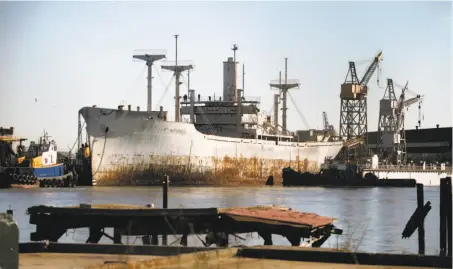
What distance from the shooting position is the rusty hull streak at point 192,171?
65.9 m

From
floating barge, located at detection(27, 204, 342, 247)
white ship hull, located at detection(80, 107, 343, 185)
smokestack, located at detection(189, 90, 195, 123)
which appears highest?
smokestack, located at detection(189, 90, 195, 123)

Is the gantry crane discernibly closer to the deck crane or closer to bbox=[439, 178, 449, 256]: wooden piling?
the deck crane

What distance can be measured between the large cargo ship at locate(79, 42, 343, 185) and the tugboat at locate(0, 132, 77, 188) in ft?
11.6

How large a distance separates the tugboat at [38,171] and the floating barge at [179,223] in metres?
45.9

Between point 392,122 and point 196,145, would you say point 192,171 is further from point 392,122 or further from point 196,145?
point 392,122

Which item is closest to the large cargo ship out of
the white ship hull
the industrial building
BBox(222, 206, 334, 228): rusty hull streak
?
the white ship hull

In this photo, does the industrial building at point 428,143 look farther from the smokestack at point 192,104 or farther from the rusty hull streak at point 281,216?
the rusty hull streak at point 281,216

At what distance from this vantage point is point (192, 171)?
70312mm

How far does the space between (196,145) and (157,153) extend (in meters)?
4.40

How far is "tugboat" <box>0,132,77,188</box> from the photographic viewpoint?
64.8 metres

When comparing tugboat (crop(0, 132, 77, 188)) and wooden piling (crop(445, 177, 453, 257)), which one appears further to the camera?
tugboat (crop(0, 132, 77, 188))

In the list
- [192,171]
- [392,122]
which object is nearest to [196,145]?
[192,171]

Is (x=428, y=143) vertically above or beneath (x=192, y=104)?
beneath

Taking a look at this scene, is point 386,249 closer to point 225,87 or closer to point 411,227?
point 411,227
